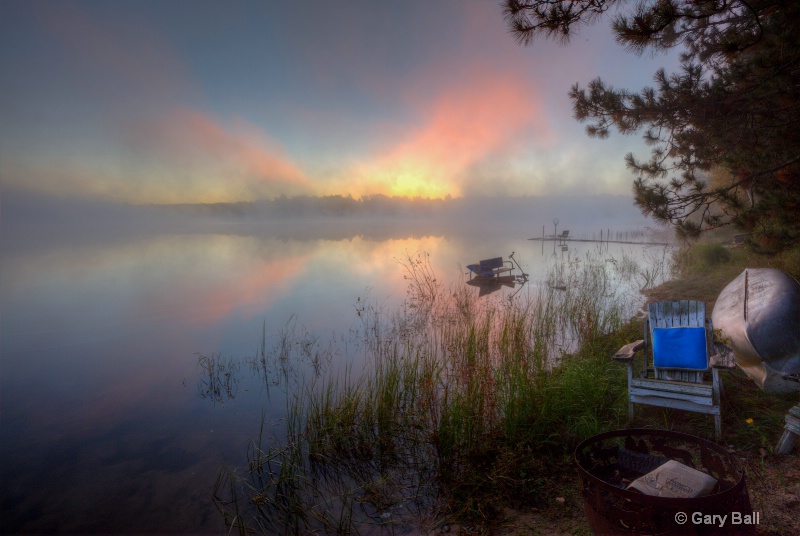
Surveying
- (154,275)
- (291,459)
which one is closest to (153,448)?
(291,459)

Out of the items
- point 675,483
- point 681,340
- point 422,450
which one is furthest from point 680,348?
point 422,450

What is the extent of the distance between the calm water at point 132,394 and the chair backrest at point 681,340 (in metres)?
4.73

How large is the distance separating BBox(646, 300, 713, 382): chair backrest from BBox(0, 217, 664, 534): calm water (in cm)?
473

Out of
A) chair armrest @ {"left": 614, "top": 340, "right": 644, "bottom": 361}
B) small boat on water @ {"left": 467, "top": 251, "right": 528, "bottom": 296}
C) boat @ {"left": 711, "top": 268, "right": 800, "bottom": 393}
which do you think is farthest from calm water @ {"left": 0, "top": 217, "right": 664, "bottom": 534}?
A: boat @ {"left": 711, "top": 268, "right": 800, "bottom": 393}

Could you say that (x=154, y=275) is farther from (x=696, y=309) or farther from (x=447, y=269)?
(x=696, y=309)

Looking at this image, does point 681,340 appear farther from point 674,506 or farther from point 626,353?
point 674,506

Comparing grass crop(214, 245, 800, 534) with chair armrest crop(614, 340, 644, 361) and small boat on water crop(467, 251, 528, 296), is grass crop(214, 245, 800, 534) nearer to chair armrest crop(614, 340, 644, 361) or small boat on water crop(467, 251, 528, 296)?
chair armrest crop(614, 340, 644, 361)

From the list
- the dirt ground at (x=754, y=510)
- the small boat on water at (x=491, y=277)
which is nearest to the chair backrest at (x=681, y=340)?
the dirt ground at (x=754, y=510)

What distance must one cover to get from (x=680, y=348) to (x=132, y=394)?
26.7 feet

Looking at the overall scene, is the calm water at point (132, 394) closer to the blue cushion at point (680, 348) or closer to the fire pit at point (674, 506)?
the fire pit at point (674, 506)

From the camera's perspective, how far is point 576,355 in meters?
6.36

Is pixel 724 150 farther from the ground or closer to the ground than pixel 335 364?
farther from the ground

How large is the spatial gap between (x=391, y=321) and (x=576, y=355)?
4848 millimetres

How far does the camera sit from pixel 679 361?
166 inches
